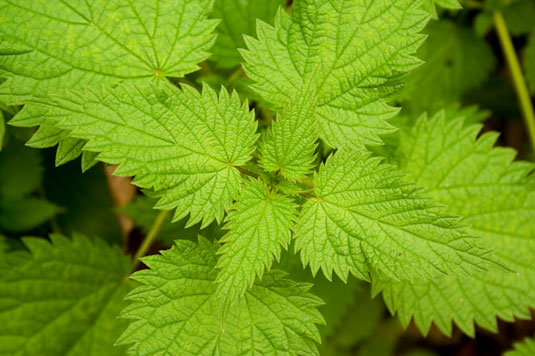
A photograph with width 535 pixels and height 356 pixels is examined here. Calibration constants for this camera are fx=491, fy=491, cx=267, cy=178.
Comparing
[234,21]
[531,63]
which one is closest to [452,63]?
[531,63]

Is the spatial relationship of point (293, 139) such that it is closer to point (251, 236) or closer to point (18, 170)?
point (251, 236)

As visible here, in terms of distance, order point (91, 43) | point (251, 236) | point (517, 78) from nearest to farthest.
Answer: point (251, 236), point (91, 43), point (517, 78)

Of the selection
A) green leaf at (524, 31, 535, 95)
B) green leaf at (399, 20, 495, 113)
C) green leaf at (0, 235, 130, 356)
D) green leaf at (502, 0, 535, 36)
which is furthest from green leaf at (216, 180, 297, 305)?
green leaf at (502, 0, 535, 36)

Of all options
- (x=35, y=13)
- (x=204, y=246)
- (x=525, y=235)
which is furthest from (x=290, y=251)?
(x=35, y=13)

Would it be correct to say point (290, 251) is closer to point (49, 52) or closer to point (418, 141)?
point (418, 141)

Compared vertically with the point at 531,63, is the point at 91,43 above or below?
below

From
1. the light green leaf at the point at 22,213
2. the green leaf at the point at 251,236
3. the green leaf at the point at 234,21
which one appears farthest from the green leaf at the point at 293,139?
the light green leaf at the point at 22,213

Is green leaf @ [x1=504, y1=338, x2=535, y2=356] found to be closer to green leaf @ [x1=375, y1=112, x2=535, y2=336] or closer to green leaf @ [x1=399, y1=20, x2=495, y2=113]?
green leaf @ [x1=375, y1=112, x2=535, y2=336]
